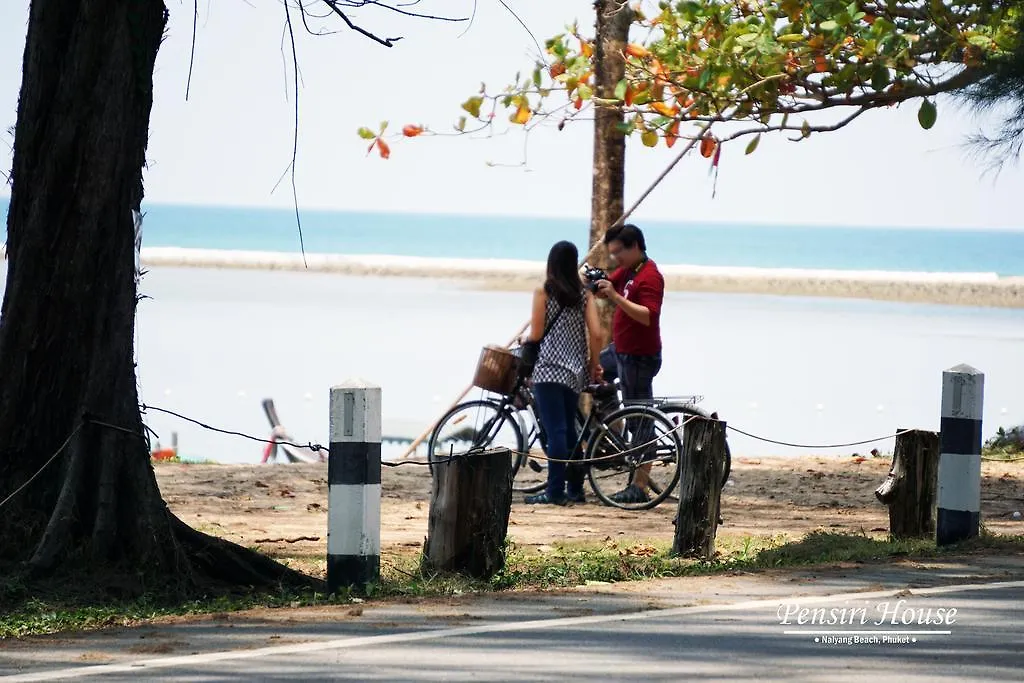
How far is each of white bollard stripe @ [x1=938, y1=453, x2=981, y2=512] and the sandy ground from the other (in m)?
1.62

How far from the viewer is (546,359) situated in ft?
37.5

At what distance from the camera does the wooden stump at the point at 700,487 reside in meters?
8.59

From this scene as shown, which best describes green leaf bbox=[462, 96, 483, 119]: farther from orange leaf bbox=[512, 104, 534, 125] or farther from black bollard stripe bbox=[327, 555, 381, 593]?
black bollard stripe bbox=[327, 555, 381, 593]

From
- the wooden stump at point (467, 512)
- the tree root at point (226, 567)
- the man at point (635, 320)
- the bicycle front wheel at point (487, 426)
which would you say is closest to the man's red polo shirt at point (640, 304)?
the man at point (635, 320)

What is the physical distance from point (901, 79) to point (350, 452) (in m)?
7.42

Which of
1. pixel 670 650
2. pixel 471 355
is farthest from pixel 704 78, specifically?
pixel 471 355

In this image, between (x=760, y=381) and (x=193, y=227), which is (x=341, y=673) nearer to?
(x=760, y=381)

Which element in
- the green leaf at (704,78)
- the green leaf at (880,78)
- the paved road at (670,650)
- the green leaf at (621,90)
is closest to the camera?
the paved road at (670,650)

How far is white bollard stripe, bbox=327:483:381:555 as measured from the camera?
23.7 ft

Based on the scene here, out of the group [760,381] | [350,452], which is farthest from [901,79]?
[760,381]

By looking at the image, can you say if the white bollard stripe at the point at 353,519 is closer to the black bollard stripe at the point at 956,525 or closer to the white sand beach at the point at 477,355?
the white sand beach at the point at 477,355

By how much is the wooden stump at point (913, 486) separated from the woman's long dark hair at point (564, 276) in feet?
9.70

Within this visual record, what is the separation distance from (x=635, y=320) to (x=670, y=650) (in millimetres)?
5507

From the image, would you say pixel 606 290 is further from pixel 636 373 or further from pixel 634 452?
pixel 634 452
